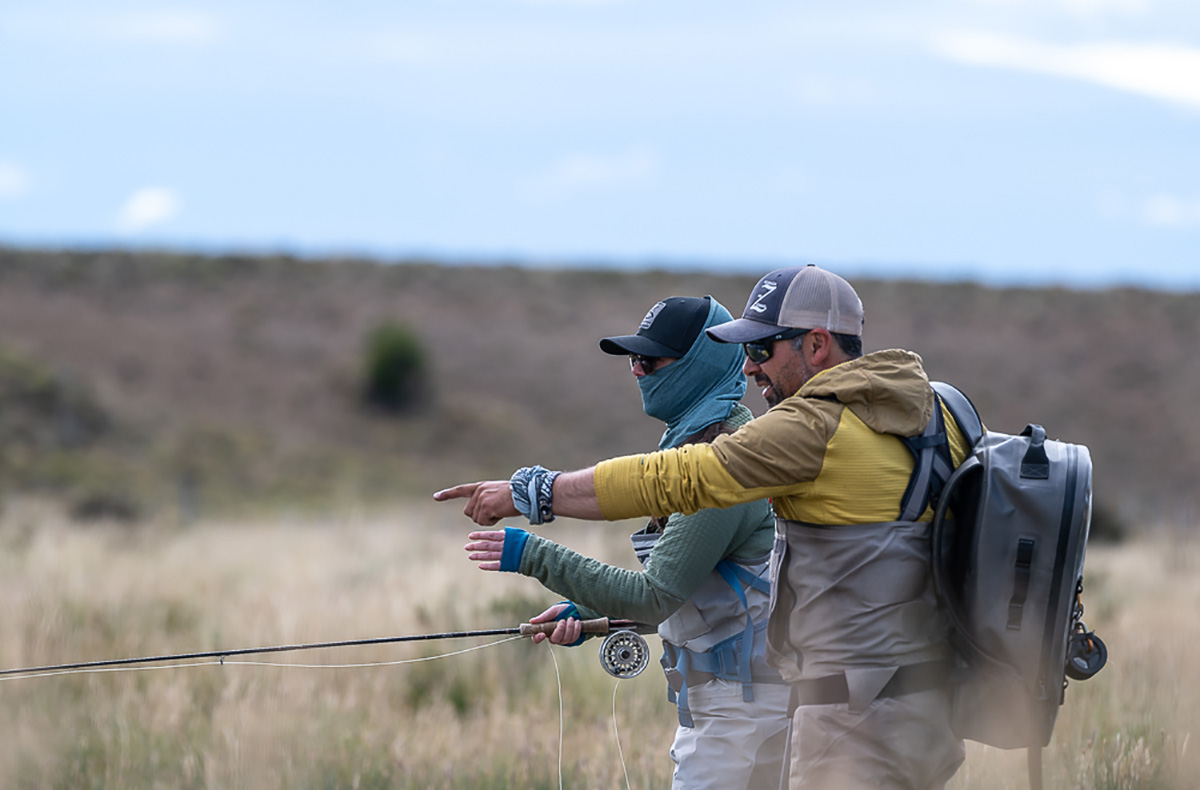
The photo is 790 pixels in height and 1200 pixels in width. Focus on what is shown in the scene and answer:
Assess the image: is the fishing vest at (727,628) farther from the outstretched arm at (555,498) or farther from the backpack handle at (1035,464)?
the backpack handle at (1035,464)

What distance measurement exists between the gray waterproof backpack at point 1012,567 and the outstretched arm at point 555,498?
2.42ft

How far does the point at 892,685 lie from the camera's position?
2.85m

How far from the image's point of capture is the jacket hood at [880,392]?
2775 millimetres

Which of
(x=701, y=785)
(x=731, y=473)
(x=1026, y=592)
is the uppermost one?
(x=731, y=473)

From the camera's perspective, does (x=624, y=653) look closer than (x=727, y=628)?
No

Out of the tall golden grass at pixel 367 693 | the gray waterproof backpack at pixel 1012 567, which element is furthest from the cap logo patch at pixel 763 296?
the tall golden grass at pixel 367 693

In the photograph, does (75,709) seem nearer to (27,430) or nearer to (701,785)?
(701,785)

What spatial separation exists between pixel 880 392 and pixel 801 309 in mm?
285

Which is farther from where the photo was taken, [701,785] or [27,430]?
[27,430]

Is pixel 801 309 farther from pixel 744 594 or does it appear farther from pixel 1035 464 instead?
pixel 744 594

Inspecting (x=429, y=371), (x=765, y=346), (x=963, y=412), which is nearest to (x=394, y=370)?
(x=429, y=371)

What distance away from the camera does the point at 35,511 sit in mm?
17062

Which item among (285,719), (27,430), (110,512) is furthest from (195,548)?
(27,430)

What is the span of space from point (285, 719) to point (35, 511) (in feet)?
42.6
